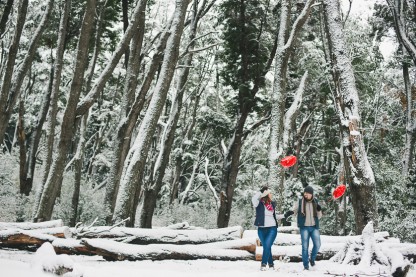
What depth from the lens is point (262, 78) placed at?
55.9 feet

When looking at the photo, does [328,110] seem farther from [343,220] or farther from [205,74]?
[205,74]

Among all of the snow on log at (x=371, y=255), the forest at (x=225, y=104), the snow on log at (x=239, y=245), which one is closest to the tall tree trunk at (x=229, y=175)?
the forest at (x=225, y=104)

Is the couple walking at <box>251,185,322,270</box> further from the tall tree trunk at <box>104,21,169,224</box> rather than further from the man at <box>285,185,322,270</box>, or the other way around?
the tall tree trunk at <box>104,21,169,224</box>

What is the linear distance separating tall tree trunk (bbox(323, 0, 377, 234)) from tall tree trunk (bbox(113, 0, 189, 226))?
358 cm

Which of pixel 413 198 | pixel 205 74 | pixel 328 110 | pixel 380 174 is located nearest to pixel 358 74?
pixel 328 110

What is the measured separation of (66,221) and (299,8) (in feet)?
37.5

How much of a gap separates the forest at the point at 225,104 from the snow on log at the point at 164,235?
0.48 metres

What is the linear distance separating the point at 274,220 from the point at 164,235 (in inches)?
101

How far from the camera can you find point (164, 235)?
8492 millimetres

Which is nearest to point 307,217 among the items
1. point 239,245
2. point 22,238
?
point 239,245

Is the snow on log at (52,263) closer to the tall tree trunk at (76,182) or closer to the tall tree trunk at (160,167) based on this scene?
the tall tree trunk at (76,182)

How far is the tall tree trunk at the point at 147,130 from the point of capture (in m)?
9.07

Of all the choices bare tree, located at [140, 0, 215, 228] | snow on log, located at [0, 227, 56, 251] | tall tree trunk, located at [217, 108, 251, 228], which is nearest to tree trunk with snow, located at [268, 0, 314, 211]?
bare tree, located at [140, 0, 215, 228]

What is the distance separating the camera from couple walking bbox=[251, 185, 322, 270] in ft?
23.5
